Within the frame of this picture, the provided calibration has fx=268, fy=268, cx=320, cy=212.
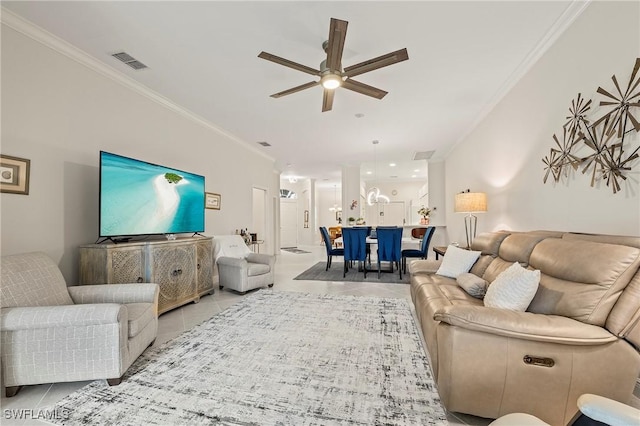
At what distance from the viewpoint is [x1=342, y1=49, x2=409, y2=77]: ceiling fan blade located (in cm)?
221

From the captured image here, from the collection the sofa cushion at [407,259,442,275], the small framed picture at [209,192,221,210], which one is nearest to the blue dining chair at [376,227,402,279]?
the sofa cushion at [407,259,442,275]

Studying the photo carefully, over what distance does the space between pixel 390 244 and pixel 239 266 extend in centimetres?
284

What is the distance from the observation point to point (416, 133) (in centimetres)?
543

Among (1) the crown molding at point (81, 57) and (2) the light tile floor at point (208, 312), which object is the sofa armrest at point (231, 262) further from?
(1) the crown molding at point (81, 57)

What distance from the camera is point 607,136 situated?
1.93 meters

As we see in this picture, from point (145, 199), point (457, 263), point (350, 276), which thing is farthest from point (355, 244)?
point (145, 199)

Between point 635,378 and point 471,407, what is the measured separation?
30.1 inches

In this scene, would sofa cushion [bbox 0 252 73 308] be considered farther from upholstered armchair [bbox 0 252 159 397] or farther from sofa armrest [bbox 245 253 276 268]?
sofa armrest [bbox 245 253 276 268]

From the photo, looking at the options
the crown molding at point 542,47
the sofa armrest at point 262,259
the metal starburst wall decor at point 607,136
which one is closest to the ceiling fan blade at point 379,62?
the crown molding at point 542,47

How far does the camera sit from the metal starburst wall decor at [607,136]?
1.74 metres

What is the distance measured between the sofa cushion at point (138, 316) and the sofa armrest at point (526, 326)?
81.8 inches

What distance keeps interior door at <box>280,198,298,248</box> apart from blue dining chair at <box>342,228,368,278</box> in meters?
5.98

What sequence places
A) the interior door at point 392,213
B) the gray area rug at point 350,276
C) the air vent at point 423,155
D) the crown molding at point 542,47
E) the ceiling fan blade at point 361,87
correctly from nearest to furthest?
the crown molding at point 542,47 → the ceiling fan blade at point 361,87 → the gray area rug at point 350,276 → the air vent at point 423,155 → the interior door at point 392,213

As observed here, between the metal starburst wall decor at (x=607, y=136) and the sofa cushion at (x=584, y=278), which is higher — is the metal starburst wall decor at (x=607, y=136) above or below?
above
